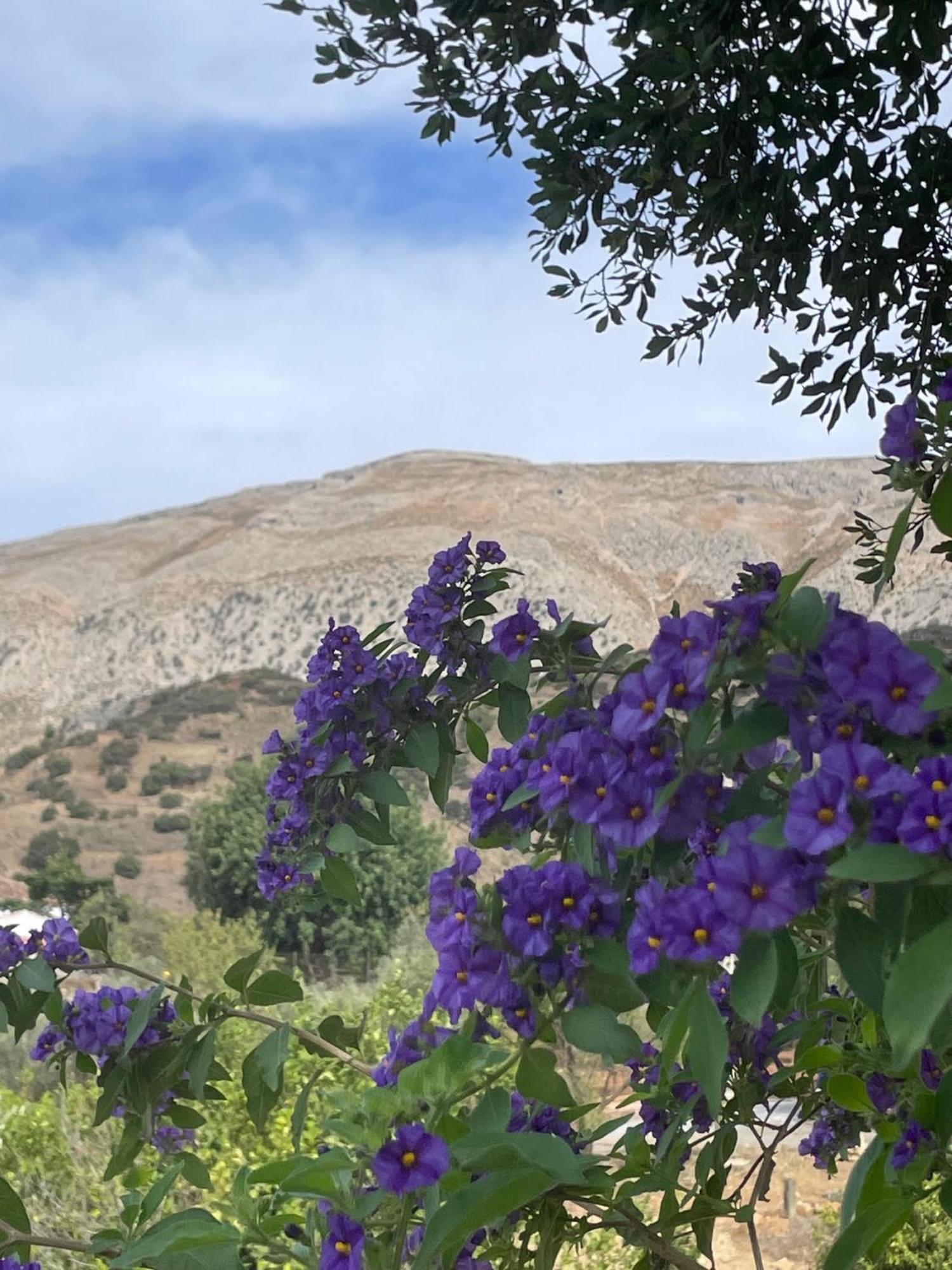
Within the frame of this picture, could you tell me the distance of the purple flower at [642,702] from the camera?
772mm

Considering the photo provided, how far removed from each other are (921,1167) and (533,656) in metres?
0.50

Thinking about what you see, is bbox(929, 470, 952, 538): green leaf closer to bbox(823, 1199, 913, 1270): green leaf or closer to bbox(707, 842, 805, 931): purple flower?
bbox(707, 842, 805, 931): purple flower

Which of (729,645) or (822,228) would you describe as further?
(822,228)

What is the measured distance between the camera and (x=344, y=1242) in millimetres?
828

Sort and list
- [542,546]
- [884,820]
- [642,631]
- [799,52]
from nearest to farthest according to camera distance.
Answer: [884,820] → [799,52] → [642,631] → [542,546]

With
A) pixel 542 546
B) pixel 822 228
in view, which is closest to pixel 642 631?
pixel 542 546

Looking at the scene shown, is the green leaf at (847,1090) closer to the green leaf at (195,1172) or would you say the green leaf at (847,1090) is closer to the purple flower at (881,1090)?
the purple flower at (881,1090)

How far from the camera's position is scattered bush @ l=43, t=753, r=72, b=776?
25361mm

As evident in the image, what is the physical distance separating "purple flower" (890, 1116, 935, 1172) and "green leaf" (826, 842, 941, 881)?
0.38 meters

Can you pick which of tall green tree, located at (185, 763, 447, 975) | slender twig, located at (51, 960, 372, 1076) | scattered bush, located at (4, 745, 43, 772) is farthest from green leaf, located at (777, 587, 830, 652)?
scattered bush, located at (4, 745, 43, 772)

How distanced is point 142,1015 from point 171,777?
23.5 m

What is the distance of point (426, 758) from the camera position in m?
1.17

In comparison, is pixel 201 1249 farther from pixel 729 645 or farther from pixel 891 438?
pixel 891 438

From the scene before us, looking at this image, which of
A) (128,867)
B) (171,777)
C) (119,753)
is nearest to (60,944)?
(128,867)
